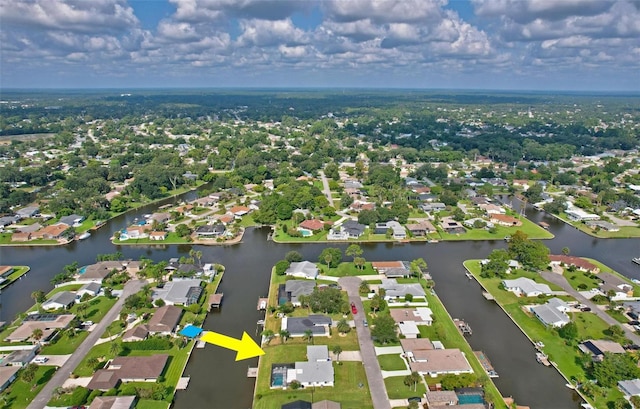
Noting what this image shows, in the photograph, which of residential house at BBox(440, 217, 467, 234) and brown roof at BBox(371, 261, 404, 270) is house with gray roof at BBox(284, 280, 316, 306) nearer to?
brown roof at BBox(371, 261, 404, 270)

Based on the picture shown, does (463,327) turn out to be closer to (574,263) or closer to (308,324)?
(308,324)

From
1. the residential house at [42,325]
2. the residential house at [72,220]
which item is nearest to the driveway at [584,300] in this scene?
the residential house at [42,325]

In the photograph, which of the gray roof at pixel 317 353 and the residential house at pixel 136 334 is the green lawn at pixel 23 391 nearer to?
the residential house at pixel 136 334

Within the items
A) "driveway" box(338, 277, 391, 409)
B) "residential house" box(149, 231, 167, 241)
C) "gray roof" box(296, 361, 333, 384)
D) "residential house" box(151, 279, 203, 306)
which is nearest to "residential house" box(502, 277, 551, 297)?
"driveway" box(338, 277, 391, 409)

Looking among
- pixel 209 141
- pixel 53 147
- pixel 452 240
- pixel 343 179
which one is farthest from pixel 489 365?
Answer: pixel 53 147

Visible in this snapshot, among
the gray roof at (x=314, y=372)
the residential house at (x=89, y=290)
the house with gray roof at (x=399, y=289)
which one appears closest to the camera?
the gray roof at (x=314, y=372)

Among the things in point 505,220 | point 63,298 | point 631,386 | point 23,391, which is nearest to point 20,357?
point 23,391
